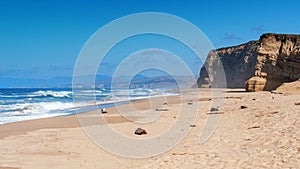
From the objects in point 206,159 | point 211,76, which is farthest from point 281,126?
point 211,76

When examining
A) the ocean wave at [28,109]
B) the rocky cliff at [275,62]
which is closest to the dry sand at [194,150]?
the ocean wave at [28,109]

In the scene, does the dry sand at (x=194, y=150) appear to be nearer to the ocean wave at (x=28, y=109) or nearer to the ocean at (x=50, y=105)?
the ocean at (x=50, y=105)

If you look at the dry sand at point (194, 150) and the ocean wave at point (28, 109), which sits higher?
the ocean wave at point (28, 109)

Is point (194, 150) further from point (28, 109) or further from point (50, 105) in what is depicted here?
point (50, 105)

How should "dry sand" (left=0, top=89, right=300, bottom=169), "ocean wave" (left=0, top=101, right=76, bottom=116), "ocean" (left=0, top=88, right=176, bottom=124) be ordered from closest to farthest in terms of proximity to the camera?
"dry sand" (left=0, top=89, right=300, bottom=169) < "ocean" (left=0, top=88, right=176, bottom=124) < "ocean wave" (left=0, top=101, right=76, bottom=116)

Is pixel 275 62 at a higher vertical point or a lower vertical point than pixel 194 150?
higher

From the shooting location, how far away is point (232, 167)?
6348 mm

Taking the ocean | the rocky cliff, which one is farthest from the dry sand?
the rocky cliff

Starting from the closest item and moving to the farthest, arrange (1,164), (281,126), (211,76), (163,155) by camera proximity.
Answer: (1,164) < (163,155) < (281,126) < (211,76)

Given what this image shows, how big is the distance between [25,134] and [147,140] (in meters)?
5.31

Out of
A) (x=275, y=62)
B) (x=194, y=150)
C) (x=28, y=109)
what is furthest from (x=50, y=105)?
(x=275, y=62)

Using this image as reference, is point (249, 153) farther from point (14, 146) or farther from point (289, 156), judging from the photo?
point (14, 146)

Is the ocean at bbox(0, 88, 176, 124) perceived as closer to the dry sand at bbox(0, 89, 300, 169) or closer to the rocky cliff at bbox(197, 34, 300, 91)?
the dry sand at bbox(0, 89, 300, 169)

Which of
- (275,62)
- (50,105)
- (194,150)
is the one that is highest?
(275,62)
